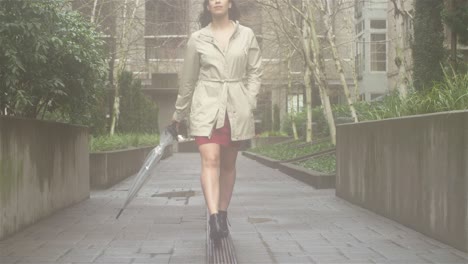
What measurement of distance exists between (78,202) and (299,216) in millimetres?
3465

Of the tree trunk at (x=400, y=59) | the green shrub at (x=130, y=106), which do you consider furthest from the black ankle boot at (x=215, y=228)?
the green shrub at (x=130, y=106)

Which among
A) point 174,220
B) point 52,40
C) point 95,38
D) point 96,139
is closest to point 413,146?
point 174,220

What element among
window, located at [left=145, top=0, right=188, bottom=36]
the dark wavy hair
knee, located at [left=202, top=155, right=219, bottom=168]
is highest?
window, located at [left=145, top=0, right=188, bottom=36]

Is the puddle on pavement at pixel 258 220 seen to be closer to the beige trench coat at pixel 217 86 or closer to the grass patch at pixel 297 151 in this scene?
the beige trench coat at pixel 217 86

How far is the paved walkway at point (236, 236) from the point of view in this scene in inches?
245

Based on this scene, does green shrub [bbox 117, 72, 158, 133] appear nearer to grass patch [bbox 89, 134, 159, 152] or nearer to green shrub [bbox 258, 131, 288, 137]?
grass patch [bbox 89, 134, 159, 152]

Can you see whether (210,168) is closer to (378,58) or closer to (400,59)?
(400,59)

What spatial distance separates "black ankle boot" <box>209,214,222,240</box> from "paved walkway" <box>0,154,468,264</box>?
21 cm

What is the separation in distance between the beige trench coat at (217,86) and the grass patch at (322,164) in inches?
354

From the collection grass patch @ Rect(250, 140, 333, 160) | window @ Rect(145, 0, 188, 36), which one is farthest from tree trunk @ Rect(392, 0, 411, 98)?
window @ Rect(145, 0, 188, 36)

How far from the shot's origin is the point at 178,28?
37.9 m

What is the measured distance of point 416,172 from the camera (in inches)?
300

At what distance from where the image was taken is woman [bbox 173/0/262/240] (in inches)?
247

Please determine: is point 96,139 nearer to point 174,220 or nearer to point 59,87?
point 59,87
